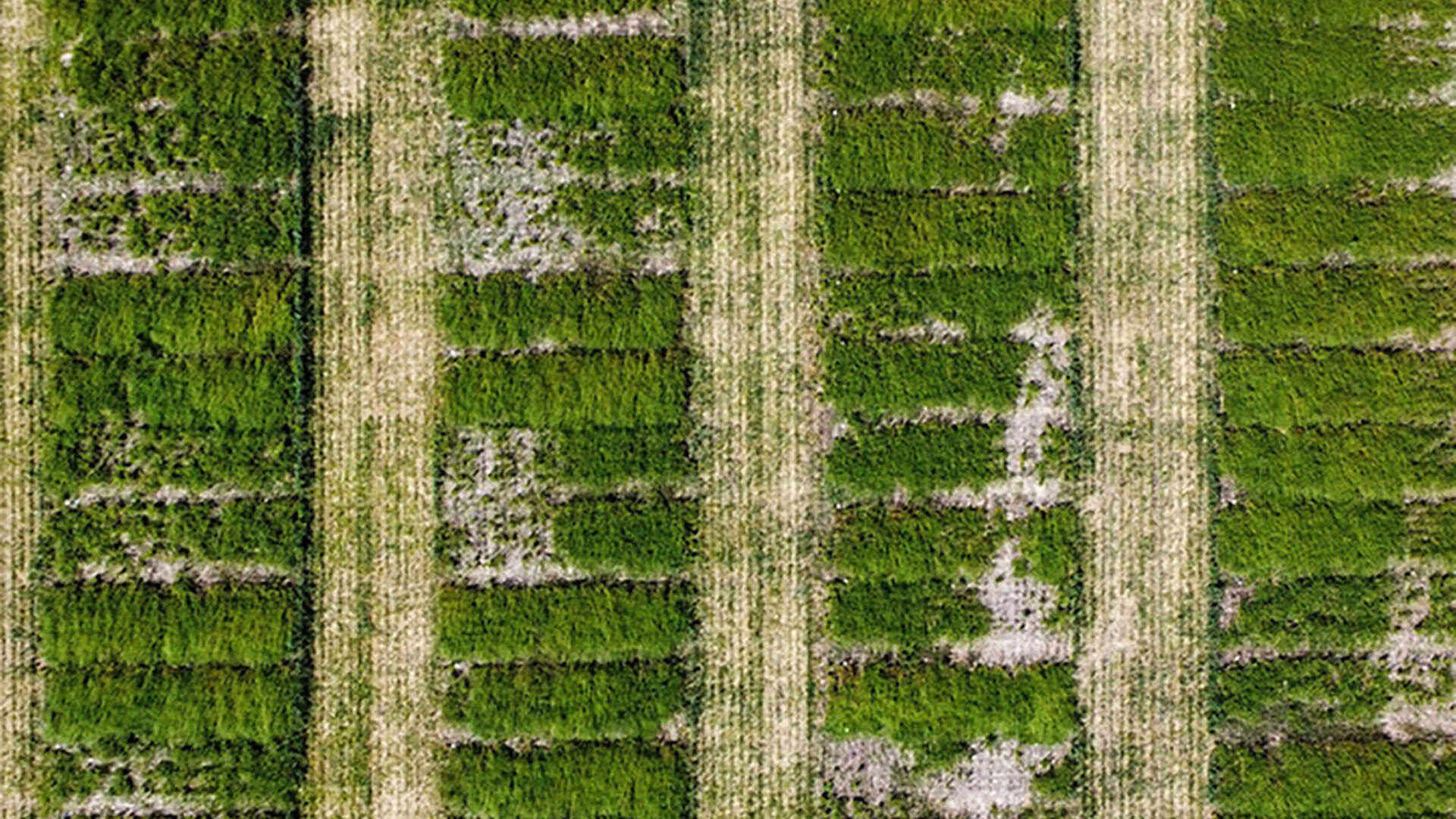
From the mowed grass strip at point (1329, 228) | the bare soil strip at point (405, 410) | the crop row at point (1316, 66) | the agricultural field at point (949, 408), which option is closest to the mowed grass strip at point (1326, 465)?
the agricultural field at point (949, 408)

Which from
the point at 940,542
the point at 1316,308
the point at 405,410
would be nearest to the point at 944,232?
the point at 940,542

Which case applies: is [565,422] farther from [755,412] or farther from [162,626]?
[162,626]

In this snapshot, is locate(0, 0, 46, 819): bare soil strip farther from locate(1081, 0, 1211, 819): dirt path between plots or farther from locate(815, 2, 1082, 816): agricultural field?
locate(1081, 0, 1211, 819): dirt path between plots

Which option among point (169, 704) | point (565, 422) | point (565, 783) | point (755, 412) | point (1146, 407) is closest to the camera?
point (169, 704)

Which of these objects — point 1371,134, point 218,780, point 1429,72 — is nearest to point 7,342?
point 218,780

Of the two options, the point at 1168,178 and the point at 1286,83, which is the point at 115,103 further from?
the point at 1286,83

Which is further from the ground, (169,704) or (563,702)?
(169,704)
